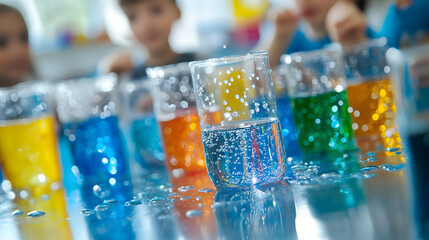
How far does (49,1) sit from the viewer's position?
3.81 metres

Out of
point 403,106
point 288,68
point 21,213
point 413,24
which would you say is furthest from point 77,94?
point 413,24

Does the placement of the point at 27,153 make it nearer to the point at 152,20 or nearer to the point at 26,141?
the point at 26,141

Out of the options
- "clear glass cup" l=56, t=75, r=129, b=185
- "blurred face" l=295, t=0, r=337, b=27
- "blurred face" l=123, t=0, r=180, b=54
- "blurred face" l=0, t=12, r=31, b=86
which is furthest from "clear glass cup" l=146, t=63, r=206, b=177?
"blurred face" l=0, t=12, r=31, b=86

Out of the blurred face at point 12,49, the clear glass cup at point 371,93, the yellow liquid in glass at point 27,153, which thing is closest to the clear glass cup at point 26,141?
the yellow liquid in glass at point 27,153

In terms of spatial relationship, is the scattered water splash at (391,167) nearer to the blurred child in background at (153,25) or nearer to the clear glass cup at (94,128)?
the clear glass cup at (94,128)

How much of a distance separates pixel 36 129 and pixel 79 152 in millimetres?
98

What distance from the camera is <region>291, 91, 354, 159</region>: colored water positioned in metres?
0.85

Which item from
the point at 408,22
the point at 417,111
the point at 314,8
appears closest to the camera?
the point at 417,111

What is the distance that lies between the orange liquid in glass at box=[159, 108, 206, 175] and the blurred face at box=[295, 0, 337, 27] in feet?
4.05

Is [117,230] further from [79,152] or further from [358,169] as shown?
[79,152]

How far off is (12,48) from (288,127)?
1.92 m

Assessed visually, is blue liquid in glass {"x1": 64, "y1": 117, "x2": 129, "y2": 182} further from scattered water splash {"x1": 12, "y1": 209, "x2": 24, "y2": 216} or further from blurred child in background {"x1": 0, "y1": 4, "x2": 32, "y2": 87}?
blurred child in background {"x1": 0, "y1": 4, "x2": 32, "y2": 87}

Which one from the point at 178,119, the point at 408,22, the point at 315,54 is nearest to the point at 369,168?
the point at 315,54

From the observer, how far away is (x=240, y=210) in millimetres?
609
